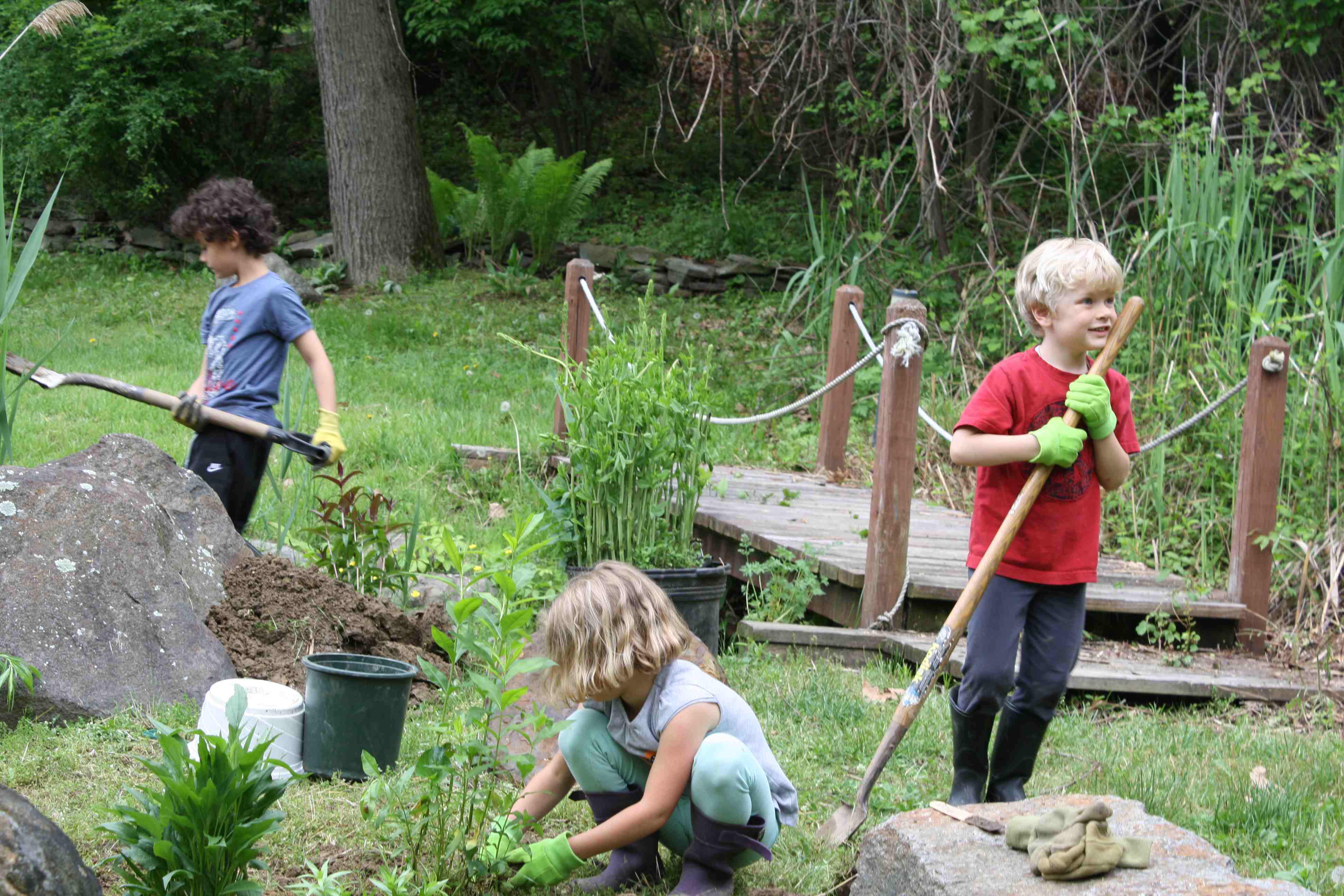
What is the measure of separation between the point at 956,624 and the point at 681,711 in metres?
0.81

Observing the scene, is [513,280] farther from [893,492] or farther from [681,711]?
[681,711]

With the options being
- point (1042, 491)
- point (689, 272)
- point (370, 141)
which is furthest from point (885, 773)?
point (370, 141)

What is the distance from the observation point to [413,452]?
24.1ft

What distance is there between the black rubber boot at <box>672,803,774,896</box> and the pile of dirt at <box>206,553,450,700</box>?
5.25 ft

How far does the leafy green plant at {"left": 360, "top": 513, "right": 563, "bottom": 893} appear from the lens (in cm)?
232

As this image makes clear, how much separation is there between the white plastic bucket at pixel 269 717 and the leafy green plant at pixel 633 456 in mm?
1464

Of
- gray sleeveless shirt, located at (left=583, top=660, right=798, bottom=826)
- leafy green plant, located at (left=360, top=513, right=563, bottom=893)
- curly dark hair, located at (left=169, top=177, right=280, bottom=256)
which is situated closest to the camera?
leafy green plant, located at (left=360, top=513, right=563, bottom=893)

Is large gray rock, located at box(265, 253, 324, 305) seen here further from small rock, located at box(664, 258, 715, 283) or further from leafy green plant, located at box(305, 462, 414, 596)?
leafy green plant, located at box(305, 462, 414, 596)

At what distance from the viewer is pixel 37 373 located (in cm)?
418

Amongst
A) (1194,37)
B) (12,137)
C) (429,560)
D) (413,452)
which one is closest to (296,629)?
(429,560)

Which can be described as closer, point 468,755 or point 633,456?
point 468,755

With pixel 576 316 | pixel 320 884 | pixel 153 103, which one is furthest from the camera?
pixel 153 103

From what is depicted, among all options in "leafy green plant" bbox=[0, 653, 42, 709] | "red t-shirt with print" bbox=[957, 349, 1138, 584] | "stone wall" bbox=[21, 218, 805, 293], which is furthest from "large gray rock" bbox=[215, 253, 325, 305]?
"red t-shirt with print" bbox=[957, 349, 1138, 584]

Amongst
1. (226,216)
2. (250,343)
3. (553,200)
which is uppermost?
(553,200)
